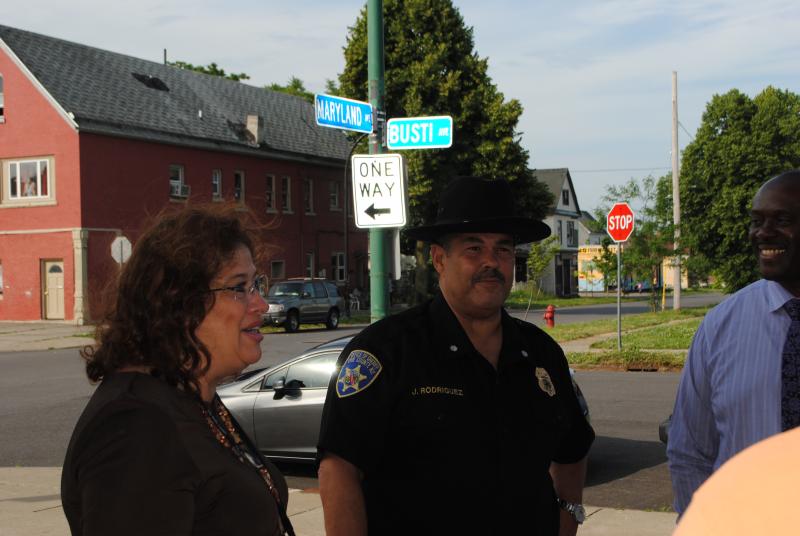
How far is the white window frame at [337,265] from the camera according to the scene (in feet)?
166

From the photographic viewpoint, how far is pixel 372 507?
3219 millimetres

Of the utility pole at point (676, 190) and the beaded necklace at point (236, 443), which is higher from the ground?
the utility pole at point (676, 190)

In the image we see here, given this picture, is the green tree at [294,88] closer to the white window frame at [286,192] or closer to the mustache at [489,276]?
the white window frame at [286,192]

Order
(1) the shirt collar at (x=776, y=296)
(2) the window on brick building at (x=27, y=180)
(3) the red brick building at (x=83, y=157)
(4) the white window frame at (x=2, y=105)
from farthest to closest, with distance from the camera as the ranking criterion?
1. (4) the white window frame at (x=2, y=105)
2. (2) the window on brick building at (x=27, y=180)
3. (3) the red brick building at (x=83, y=157)
4. (1) the shirt collar at (x=776, y=296)

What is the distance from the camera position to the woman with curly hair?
192 centimetres

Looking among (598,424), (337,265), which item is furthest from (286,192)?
(598,424)

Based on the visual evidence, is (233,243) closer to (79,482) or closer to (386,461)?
(79,482)

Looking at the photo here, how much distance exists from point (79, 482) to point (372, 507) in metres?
1.43

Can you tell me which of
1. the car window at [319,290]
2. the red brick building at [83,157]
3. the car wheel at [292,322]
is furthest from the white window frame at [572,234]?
the car wheel at [292,322]

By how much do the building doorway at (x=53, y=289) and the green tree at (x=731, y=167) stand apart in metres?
24.0

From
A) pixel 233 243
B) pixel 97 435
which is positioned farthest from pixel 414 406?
pixel 97 435

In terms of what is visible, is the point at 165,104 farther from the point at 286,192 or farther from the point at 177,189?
the point at 286,192

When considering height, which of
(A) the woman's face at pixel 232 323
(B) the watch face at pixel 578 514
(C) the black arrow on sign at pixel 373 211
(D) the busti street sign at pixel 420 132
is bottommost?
(B) the watch face at pixel 578 514

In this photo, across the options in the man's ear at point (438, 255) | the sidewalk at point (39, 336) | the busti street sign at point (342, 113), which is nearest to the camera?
the man's ear at point (438, 255)
